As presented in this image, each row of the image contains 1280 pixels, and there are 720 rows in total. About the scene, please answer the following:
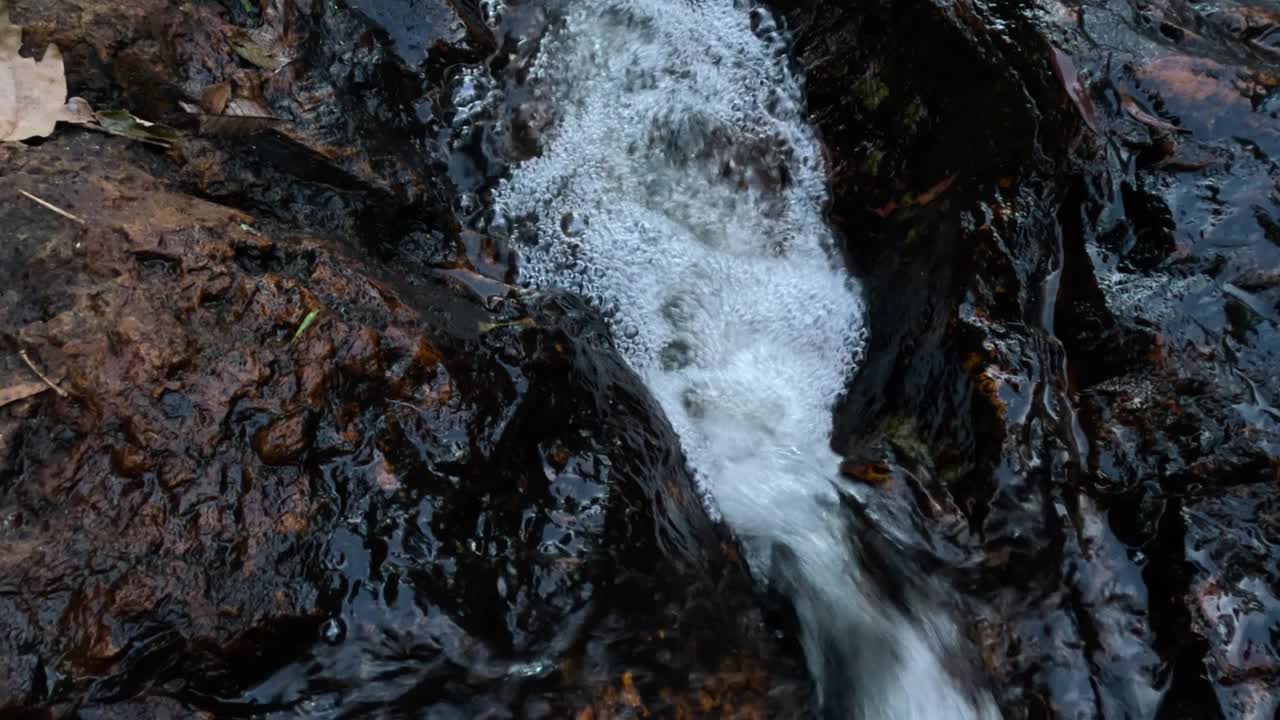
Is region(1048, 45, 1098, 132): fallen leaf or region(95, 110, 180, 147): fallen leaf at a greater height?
region(1048, 45, 1098, 132): fallen leaf

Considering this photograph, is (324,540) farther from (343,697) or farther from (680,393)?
(680,393)

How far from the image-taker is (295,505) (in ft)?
6.30

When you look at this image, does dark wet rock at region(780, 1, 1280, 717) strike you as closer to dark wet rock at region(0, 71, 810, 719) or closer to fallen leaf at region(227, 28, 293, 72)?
dark wet rock at region(0, 71, 810, 719)

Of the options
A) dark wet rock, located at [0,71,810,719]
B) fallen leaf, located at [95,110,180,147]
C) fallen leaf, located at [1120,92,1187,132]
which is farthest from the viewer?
fallen leaf, located at [1120,92,1187,132]

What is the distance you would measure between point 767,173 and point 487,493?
1.87 m

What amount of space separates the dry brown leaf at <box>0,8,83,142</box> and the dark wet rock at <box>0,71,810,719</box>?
0.21 feet

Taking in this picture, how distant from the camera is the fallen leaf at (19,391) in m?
1.81

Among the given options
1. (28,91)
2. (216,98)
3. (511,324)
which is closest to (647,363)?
(511,324)

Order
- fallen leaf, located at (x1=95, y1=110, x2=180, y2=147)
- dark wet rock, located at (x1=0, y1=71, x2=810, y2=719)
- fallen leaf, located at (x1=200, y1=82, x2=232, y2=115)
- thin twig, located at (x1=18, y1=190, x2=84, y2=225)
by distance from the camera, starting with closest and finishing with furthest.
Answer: dark wet rock, located at (x1=0, y1=71, x2=810, y2=719) → thin twig, located at (x1=18, y1=190, x2=84, y2=225) → fallen leaf, located at (x1=95, y1=110, x2=180, y2=147) → fallen leaf, located at (x1=200, y1=82, x2=232, y2=115)

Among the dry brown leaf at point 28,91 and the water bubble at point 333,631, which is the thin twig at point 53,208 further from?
the water bubble at point 333,631

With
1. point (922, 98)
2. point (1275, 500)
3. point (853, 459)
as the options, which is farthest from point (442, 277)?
point (1275, 500)

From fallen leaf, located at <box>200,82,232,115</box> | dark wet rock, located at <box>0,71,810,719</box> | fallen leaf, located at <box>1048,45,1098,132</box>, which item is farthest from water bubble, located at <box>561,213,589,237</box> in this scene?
fallen leaf, located at <box>1048,45,1098,132</box>

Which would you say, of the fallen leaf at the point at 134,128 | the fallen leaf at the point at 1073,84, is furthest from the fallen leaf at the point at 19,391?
the fallen leaf at the point at 1073,84

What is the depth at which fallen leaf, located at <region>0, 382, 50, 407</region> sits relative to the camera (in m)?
1.81
